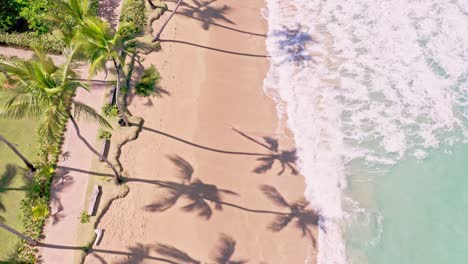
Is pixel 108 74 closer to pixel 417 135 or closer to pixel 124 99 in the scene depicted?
pixel 124 99

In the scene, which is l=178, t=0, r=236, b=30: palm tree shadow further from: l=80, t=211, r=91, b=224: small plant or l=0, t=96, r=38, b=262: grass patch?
l=80, t=211, r=91, b=224: small plant

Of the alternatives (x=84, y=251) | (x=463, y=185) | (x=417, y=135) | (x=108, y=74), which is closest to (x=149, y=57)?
(x=108, y=74)

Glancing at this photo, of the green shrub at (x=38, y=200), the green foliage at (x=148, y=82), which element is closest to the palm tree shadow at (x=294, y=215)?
the green foliage at (x=148, y=82)

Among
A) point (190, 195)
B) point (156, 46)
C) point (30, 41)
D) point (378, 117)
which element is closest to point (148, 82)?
point (156, 46)

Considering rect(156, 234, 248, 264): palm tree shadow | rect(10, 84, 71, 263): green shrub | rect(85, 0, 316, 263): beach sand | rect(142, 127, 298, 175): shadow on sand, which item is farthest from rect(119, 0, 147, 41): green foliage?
rect(156, 234, 248, 264): palm tree shadow

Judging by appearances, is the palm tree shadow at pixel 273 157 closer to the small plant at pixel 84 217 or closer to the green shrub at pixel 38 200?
the small plant at pixel 84 217
